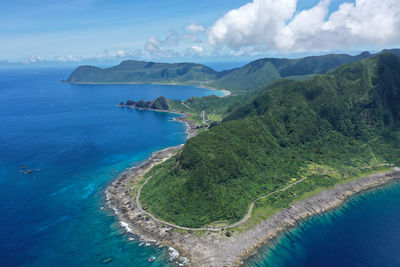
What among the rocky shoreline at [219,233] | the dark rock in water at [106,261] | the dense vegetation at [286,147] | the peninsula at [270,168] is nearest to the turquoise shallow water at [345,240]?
the rocky shoreline at [219,233]

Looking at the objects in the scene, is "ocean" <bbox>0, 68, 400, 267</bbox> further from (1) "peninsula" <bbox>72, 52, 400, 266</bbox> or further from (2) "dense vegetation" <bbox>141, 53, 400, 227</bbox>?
(2) "dense vegetation" <bbox>141, 53, 400, 227</bbox>

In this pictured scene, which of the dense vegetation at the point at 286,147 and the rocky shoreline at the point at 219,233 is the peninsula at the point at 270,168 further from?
the dense vegetation at the point at 286,147

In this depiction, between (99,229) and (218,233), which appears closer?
(218,233)

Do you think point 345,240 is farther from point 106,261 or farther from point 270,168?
point 106,261

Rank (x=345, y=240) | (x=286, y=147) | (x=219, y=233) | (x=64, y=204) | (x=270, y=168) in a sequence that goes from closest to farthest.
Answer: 1. (x=219, y=233)
2. (x=345, y=240)
3. (x=64, y=204)
4. (x=270, y=168)
5. (x=286, y=147)

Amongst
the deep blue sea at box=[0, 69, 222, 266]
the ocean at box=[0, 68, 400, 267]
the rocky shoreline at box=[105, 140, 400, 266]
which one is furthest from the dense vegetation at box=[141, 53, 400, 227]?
the deep blue sea at box=[0, 69, 222, 266]

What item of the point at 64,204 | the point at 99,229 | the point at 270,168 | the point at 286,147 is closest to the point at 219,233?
the point at 99,229
